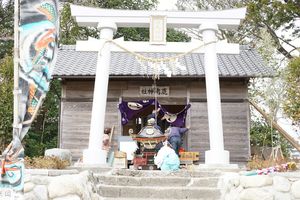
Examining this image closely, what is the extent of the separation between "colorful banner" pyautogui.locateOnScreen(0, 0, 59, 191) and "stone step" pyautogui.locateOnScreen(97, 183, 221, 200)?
271 centimetres

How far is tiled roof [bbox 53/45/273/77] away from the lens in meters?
13.0

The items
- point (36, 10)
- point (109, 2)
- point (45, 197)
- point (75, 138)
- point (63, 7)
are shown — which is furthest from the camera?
point (109, 2)

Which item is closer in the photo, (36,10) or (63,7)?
(36,10)

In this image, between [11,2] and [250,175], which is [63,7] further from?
[250,175]

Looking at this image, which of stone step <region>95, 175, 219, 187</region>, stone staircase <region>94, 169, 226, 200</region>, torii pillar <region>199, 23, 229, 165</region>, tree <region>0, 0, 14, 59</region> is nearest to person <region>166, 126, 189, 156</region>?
torii pillar <region>199, 23, 229, 165</region>

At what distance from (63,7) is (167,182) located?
47.4 ft

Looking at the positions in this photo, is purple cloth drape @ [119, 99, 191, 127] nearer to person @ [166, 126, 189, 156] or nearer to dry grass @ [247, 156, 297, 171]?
person @ [166, 126, 189, 156]

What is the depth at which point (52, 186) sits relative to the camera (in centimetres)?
627

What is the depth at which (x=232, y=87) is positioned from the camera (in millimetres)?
13602

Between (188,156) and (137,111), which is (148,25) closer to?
(137,111)

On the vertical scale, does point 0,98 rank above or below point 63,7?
below

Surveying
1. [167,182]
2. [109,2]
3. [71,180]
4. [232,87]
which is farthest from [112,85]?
[109,2]

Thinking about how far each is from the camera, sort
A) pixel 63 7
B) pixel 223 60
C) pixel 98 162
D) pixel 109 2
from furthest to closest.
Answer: pixel 109 2 → pixel 63 7 → pixel 223 60 → pixel 98 162

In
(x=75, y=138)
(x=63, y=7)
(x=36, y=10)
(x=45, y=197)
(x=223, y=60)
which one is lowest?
(x=45, y=197)
